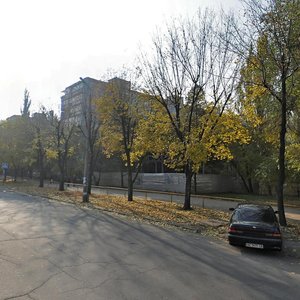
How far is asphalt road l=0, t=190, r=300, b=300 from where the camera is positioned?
5.81m

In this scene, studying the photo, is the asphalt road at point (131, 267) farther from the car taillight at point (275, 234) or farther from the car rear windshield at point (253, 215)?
the car rear windshield at point (253, 215)

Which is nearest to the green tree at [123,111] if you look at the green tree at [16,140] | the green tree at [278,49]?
the green tree at [278,49]

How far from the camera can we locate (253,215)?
446 inches

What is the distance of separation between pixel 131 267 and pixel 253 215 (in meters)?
5.62

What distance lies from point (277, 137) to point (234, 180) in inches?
961

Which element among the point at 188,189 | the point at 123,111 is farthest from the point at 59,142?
the point at 188,189

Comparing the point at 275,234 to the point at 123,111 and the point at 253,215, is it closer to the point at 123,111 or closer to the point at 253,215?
the point at 253,215

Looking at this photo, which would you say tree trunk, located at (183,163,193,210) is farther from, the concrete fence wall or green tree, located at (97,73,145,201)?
the concrete fence wall

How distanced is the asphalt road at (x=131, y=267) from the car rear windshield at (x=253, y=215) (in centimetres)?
105

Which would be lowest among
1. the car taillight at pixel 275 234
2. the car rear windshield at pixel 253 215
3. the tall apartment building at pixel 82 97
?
the car taillight at pixel 275 234

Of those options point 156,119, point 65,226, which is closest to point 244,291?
point 65,226

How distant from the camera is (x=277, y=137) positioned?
1758cm

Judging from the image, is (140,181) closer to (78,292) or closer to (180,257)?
(180,257)

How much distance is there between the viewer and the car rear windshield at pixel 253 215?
36.3 ft
